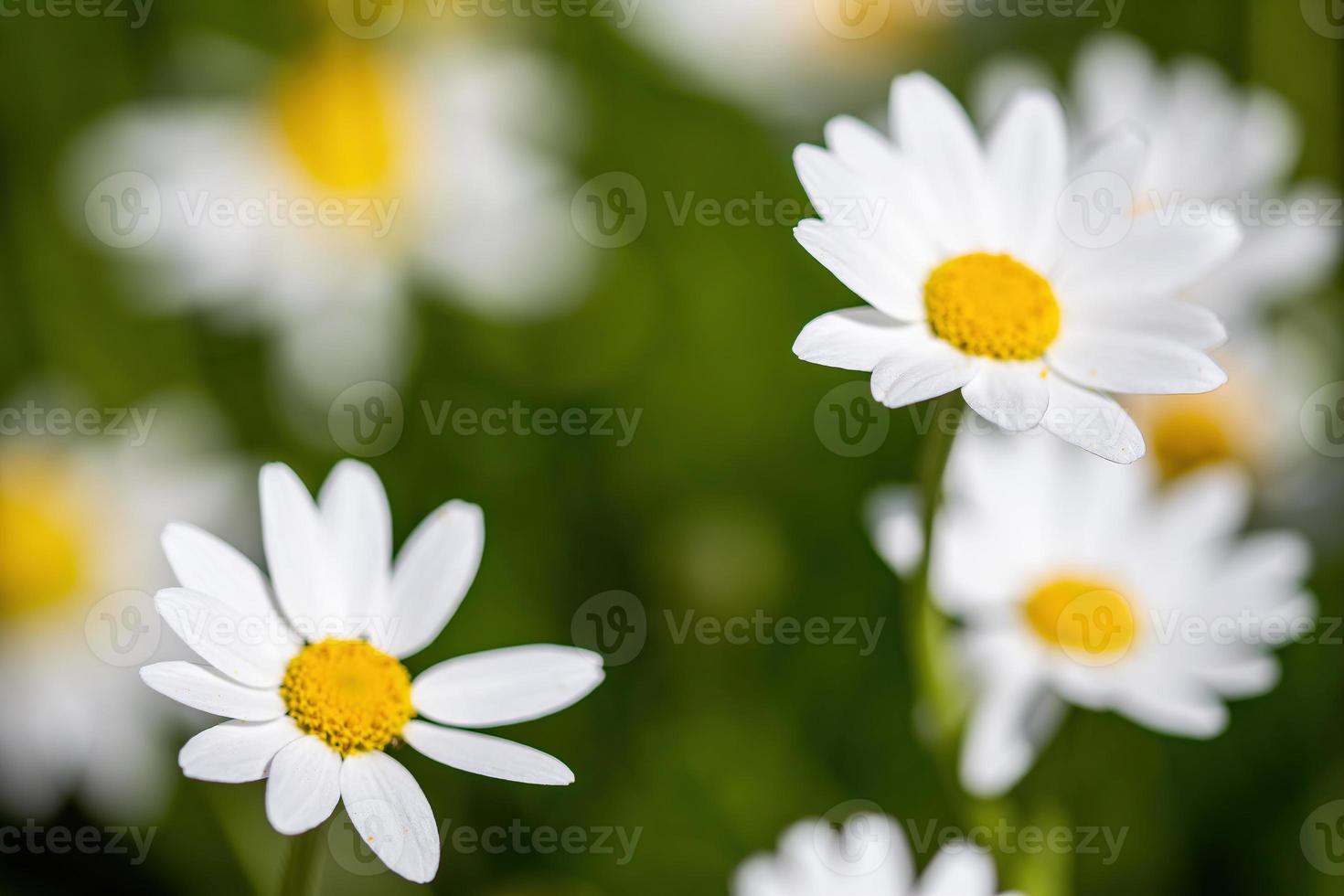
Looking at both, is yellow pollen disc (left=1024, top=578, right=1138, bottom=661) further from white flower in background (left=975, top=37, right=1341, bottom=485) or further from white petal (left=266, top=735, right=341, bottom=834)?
white petal (left=266, top=735, right=341, bottom=834)

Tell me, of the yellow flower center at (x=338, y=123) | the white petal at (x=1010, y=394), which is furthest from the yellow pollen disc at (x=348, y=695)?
the yellow flower center at (x=338, y=123)

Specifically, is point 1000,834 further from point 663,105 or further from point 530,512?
point 663,105

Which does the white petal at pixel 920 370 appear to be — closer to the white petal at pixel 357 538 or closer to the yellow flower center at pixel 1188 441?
the white petal at pixel 357 538

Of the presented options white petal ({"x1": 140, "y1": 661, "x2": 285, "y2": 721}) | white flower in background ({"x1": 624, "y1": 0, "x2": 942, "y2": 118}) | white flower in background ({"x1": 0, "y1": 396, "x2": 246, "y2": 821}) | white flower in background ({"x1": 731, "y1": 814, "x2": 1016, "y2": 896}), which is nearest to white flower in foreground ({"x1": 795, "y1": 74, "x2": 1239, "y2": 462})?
white flower in background ({"x1": 731, "y1": 814, "x2": 1016, "y2": 896})

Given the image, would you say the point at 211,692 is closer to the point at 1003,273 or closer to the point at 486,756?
the point at 486,756

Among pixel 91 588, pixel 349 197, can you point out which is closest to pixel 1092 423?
pixel 91 588

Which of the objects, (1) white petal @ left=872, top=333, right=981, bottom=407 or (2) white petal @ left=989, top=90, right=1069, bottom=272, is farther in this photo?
(2) white petal @ left=989, top=90, right=1069, bottom=272
